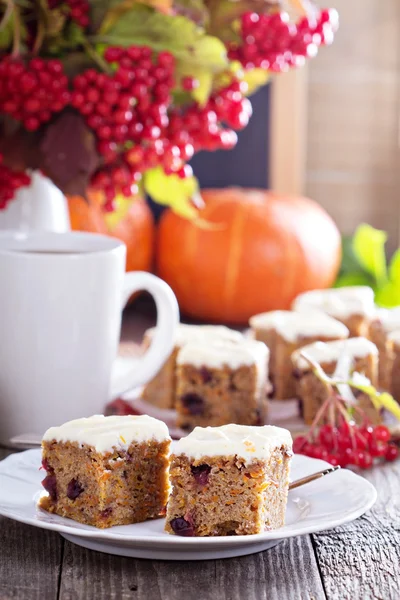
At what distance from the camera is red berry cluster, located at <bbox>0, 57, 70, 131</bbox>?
1.28 metres

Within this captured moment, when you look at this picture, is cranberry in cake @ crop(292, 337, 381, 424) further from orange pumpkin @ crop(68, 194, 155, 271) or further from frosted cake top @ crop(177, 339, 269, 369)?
Result: orange pumpkin @ crop(68, 194, 155, 271)

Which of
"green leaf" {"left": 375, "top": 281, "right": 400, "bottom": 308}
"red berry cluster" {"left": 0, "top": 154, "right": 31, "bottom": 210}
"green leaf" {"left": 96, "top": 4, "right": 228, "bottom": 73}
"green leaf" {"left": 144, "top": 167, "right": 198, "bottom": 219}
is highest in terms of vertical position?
"green leaf" {"left": 96, "top": 4, "right": 228, "bottom": 73}

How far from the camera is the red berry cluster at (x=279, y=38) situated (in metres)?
1.37

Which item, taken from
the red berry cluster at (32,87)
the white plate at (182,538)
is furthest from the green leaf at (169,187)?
the white plate at (182,538)

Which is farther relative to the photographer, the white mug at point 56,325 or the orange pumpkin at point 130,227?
the orange pumpkin at point 130,227

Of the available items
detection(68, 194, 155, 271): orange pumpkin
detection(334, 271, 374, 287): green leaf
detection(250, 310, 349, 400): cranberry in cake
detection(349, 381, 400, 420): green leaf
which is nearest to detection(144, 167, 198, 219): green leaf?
detection(250, 310, 349, 400): cranberry in cake

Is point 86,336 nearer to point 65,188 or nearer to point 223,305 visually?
point 65,188

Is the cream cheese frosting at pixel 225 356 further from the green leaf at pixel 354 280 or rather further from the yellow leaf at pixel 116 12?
the green leaf at pixel 354 280

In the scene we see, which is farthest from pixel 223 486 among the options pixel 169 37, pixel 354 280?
pixel 354 280

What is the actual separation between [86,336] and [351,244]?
1524 mm

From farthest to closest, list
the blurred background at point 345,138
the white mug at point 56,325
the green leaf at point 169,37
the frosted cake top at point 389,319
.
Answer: the blurred background at point 345,138 → the frosted cake top at point 389,319 → the green leaf at point 169,37 → the white mug at point 56,325

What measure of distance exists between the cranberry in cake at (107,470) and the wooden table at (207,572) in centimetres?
4

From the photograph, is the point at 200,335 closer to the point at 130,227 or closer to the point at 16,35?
the point at 16,35

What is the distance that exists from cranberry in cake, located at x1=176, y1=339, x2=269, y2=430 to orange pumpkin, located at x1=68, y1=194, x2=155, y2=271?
951 millimetres
